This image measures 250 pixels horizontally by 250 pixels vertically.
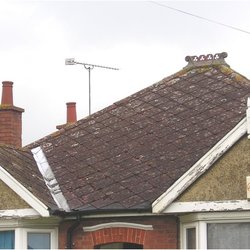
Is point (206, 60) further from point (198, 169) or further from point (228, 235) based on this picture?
point (228, 235)

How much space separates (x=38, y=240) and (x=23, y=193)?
101 centimetres

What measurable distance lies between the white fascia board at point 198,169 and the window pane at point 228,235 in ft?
2.58

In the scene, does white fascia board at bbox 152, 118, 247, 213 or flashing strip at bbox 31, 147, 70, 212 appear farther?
flashing strip at bbox 31, 147, 70, 212

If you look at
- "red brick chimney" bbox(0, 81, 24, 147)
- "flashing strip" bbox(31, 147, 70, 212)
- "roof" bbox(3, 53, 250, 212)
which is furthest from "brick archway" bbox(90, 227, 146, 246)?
"red brick chimney" bbox(0, 81, 24, 147)

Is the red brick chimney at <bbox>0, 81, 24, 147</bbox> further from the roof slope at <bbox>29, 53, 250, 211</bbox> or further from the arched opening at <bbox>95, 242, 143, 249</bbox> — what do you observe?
the arched opening at <bbox>95, 242, 143, 249</bbox>

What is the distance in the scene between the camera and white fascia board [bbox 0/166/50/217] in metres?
14.6

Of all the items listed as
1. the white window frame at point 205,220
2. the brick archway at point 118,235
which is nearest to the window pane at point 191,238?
the white window frame at point 205,220

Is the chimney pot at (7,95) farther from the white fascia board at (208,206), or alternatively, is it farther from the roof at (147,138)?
the white fascia board at (208,206)

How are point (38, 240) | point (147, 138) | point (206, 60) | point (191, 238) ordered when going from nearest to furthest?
point (191, 238), point (38, 240), point (147, 138), point (206, 60)

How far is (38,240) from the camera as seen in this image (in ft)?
50.0

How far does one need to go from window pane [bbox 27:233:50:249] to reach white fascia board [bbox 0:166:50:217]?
73cm

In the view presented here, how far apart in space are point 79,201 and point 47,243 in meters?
0.98

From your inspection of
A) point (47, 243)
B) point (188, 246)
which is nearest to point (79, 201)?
point (47, 243)

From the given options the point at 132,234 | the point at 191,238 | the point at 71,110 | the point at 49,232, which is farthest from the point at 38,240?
the point at 71,110
